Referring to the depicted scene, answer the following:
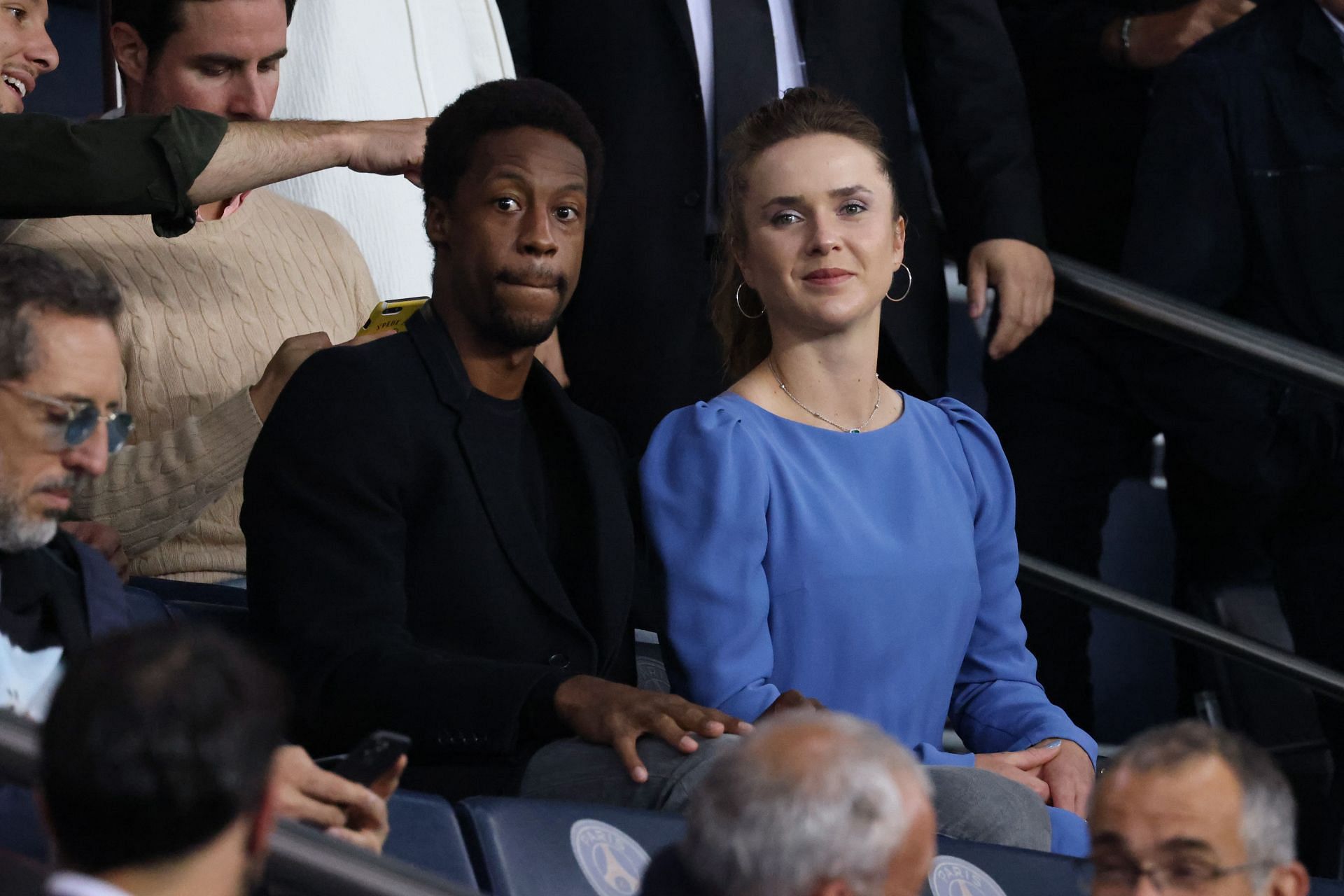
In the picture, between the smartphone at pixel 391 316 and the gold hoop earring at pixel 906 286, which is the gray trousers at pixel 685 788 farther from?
the gold hoop earring at pixel 906 286

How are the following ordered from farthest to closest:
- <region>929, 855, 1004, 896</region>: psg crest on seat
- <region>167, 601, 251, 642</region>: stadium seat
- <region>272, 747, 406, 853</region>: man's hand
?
<region>167, 601, 251, 642</region>: stadium seat < <region>929, 855, 1004, 896</region>: psg crest on seat < <region>272, 747, 406, 853</region>: man's hand

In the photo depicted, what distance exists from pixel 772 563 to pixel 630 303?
1.94ft

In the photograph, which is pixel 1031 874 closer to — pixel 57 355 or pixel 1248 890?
pixel 1248 890

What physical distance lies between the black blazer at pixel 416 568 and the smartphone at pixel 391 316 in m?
0.08

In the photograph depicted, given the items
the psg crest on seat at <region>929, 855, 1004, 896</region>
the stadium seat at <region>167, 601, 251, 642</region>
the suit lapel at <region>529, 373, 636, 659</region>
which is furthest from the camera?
the suit lapel at <region>529, 373, 636, 659</region>

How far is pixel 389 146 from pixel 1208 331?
3.45 feet

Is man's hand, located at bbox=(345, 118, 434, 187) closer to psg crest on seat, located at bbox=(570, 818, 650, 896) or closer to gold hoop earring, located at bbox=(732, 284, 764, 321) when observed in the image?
gold hoop earring, located at bbox=(732, 284, 764, 321)

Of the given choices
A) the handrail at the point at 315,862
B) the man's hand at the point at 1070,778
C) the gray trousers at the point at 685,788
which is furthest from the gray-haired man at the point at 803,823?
the man's hand at the point at 1070,778

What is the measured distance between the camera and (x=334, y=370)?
1923mm

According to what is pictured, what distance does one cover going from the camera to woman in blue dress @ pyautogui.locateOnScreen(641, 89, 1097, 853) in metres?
1.97

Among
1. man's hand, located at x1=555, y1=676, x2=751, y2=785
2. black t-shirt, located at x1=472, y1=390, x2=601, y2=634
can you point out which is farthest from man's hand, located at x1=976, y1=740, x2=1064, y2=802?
black t-shirt, located at x1=472, y1=390, x2=601, y2=634

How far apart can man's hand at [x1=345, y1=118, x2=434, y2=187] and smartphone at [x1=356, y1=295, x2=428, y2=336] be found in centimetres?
14

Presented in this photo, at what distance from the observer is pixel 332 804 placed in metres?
1.44

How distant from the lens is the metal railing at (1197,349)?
243 cm
